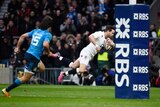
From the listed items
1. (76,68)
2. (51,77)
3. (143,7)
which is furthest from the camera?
(51,77)

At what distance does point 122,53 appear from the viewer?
21.6 m

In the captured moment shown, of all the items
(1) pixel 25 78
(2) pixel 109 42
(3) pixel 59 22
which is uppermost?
(3) pixel 59 22

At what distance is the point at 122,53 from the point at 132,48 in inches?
13.0

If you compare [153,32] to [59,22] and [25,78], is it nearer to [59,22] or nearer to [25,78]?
[59,22]

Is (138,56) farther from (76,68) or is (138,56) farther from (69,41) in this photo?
(69,41)

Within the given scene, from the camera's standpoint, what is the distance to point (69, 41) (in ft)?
114

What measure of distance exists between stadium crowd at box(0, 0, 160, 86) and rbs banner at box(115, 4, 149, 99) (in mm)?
11838

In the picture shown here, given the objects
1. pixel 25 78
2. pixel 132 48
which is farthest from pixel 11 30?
pixel 132 48

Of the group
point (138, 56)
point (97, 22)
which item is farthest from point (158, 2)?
point (138, 56)

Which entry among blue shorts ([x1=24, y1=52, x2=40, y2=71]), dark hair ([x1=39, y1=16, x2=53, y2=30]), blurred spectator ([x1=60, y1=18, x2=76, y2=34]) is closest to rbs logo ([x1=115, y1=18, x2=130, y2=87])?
dark hair ([x1=39, y1=16, x2=53, y2=30])

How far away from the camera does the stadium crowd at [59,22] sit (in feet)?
113

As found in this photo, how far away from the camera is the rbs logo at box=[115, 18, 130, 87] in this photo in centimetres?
2145

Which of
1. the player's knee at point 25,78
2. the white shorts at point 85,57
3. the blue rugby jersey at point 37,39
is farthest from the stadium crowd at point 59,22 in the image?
the player's knee at point 25,78

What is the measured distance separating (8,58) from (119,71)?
48.7 feet
